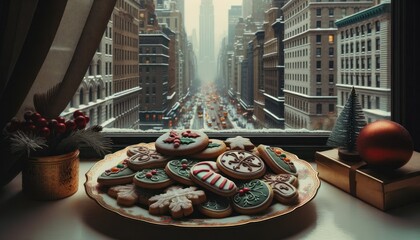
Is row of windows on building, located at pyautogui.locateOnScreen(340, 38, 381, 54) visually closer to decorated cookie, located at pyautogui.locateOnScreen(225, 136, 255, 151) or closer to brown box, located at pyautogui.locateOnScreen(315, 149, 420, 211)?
brown box, located at pyautogui.locateOnScreen(315, 149, 420, 211)

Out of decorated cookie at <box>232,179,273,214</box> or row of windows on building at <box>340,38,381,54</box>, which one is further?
row of windows on building at <box>340,38,381,54</box>

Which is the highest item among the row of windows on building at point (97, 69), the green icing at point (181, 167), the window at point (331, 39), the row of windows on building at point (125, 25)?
the row of windows on building at point (125, 25)

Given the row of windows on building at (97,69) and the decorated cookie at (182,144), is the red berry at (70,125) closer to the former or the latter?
the decorated cookie at (182,144)

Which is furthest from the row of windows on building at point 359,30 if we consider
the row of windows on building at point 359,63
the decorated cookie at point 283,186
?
the decorated cookie at point 283,186

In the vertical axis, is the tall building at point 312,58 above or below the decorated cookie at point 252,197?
above

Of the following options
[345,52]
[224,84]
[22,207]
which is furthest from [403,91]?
[22,207]

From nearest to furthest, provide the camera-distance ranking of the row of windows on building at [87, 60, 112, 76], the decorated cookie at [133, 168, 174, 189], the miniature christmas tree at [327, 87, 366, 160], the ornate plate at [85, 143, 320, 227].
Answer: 1. the ornate plate at [85, 143, 320, 227]
2. the decorated cookie at [133, 168, 174, 189]
3. the miniature christmas tree at [327, 87, 366, 160]
4. the row of windows on building at [87, 60, 112, 76]

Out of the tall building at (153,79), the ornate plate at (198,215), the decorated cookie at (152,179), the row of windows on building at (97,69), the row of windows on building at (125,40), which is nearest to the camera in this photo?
the ornate plate at (198,215)

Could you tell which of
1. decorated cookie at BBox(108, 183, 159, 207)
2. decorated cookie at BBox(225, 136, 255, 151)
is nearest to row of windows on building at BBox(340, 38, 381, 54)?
A: decorated cookie at BBox(225, 136, 255, 151)
